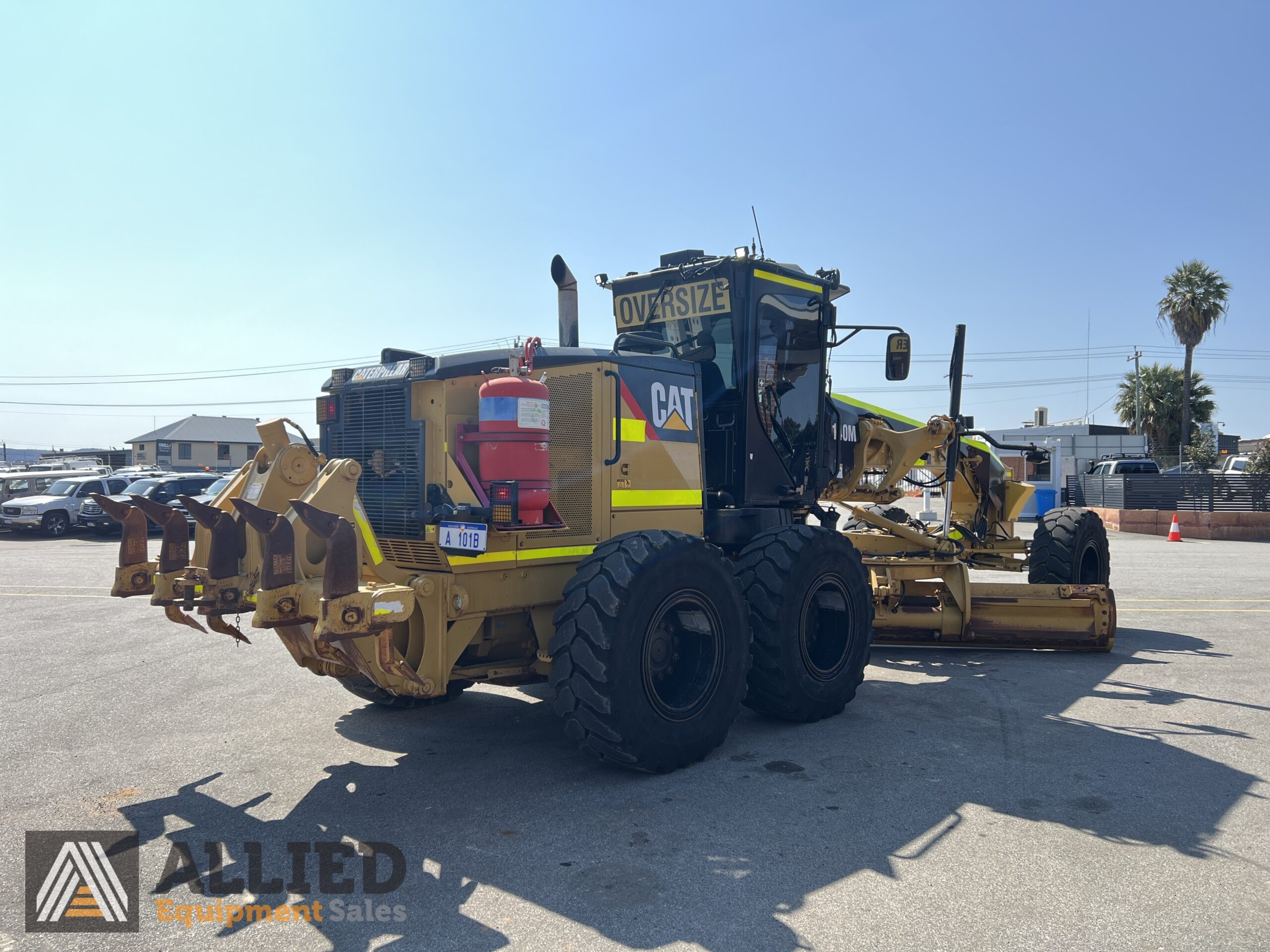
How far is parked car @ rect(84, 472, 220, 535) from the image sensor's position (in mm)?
25047

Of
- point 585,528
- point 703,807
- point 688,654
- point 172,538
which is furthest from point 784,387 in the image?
point 172,538

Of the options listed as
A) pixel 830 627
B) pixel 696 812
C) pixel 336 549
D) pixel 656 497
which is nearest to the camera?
pixel 336 549

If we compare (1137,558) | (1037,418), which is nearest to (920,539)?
(1137,558)

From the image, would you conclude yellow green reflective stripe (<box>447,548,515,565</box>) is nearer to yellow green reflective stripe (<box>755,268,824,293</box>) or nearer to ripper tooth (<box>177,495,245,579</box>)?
ripper tooth (<box>177,495,245,579</box>)

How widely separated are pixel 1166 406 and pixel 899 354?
4654 cm

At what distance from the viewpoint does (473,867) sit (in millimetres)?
3926

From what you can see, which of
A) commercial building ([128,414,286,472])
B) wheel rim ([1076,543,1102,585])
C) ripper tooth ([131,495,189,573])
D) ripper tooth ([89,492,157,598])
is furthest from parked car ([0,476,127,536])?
commercial building ([128,414,286,472])

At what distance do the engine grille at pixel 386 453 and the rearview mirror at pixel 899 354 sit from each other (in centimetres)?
406

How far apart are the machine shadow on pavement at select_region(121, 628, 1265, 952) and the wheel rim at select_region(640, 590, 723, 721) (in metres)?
0.43

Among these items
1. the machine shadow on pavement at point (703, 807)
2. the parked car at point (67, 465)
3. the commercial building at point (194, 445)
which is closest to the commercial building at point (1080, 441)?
the machine shadow on pavement at point (703, 807)

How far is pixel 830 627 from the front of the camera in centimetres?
656

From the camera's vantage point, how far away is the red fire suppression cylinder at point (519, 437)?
4.81 m

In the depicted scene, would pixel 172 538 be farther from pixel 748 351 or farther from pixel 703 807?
pixel 748 351

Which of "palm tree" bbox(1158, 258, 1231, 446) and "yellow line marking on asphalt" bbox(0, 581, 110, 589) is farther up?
"palm tree" bbox(1158, 258, 1231, 446)
